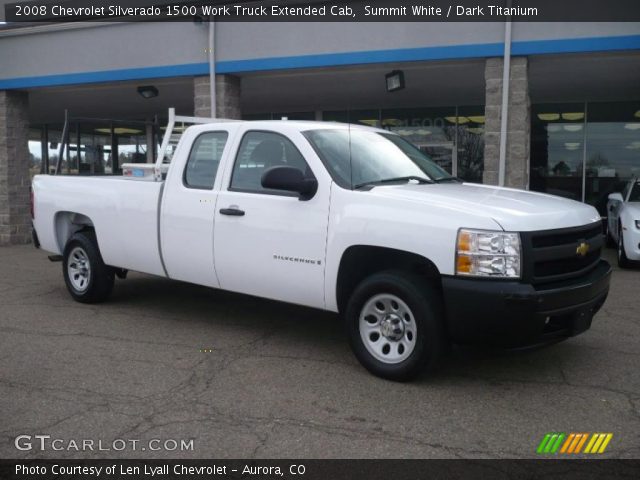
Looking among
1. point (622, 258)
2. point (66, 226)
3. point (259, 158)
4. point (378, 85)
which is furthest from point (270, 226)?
point (378, 85)

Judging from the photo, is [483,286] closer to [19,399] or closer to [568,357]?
[568,357]

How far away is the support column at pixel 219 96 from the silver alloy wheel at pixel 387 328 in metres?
7.26

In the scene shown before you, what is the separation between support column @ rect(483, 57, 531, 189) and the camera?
920cm

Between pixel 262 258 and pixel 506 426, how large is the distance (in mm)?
2381

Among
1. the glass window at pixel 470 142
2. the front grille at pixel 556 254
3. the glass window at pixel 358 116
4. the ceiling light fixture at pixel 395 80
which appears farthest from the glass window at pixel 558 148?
the front grille at pixel 556 254

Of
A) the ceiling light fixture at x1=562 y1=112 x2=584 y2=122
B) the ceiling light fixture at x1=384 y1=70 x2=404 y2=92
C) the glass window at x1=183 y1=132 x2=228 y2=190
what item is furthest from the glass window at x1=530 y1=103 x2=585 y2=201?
the glass window at x1=183 y1=132 x2=228 y2=190

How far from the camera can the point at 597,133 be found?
15391 millimetres

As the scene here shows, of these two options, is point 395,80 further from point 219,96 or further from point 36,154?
point 36,154

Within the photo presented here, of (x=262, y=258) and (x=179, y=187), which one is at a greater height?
(x=179, y=187)

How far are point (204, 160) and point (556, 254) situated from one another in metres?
3.32

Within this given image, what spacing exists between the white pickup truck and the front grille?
1 cm

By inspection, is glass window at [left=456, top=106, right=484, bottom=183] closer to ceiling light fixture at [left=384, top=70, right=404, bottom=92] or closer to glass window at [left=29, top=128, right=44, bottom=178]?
ceiling light fixture at [left=384, top=70, right=404, bottom=92]

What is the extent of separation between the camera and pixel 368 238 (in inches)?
182
